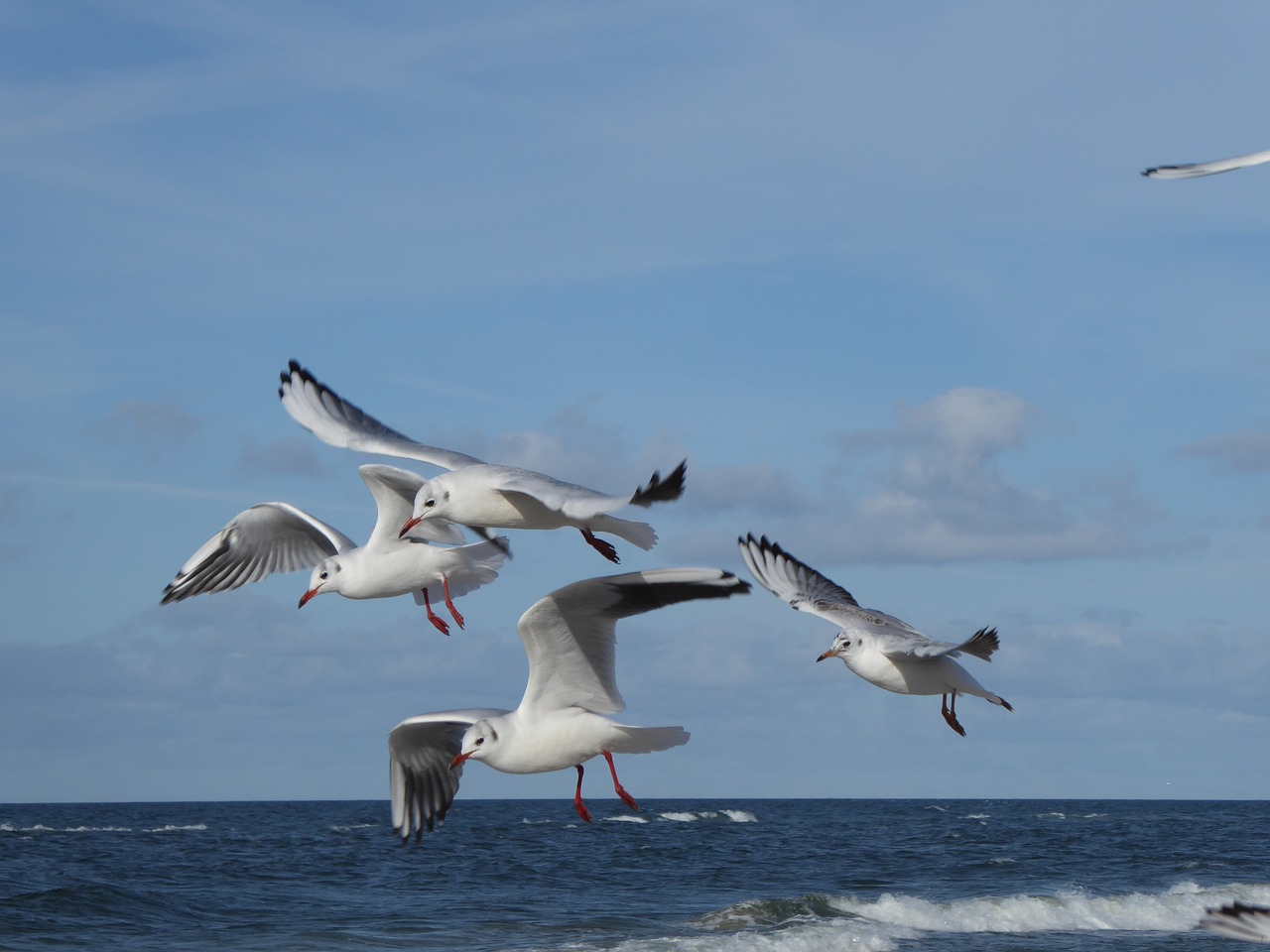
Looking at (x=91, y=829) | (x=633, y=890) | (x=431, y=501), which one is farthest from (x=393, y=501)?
(x=91, y=829)

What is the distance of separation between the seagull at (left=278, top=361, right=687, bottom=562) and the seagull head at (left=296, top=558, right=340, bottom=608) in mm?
561

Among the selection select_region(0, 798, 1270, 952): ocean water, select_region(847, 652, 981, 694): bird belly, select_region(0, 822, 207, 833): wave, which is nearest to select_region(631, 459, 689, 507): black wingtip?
select_region(847, 652, 981, 694): bird belly

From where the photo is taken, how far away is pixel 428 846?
4362 centimetres

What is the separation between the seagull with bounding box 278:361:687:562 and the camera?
25.7 ft

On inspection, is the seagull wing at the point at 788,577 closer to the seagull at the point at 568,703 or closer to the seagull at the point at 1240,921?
the seagull at the point at 568,703

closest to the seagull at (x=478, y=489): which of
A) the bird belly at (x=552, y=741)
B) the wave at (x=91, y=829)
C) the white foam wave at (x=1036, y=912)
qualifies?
the bird belly at (x=552, y=741)

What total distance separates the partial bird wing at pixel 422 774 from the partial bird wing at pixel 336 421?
1.83 meters

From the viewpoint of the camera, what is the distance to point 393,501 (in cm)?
1122

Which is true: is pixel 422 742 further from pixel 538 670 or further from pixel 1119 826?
pixel 1119 826

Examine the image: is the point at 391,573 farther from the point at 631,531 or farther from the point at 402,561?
the point at 631,531

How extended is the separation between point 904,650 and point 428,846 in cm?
3409

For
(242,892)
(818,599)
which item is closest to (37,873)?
(242,892)

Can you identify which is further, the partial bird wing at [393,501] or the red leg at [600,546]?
the partial bird wing at [393,501]

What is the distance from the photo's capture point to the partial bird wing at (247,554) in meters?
13.4
